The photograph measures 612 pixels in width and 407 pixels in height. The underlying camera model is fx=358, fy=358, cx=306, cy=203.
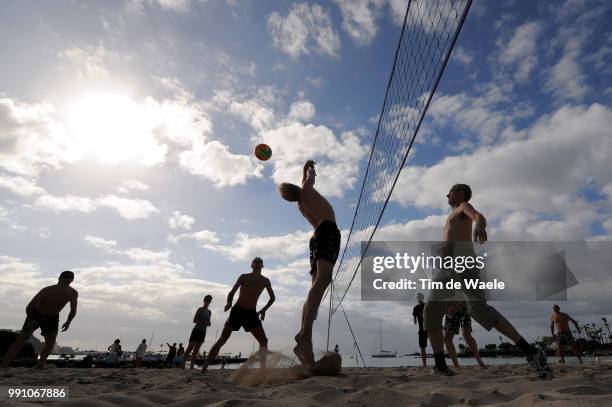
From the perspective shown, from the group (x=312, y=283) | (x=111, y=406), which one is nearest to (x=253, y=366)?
(x=312, y=283)

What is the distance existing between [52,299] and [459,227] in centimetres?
545

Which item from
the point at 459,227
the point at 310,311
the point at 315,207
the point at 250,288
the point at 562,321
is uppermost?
the point at 315,207

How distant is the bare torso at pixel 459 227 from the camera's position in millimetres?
3227

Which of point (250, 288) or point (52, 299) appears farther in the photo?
point (52, 299)

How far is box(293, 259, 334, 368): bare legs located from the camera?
2.70 meters

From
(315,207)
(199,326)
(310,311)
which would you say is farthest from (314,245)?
(199,326)

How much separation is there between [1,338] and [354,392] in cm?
2096

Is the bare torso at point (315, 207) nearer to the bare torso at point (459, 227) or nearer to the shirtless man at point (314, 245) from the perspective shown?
the shirtless man at point (314, 245)

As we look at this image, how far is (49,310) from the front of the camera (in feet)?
16.6

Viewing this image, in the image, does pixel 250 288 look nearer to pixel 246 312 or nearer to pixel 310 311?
pixel 246 312

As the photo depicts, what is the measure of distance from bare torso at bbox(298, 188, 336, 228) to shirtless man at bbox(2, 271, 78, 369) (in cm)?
410

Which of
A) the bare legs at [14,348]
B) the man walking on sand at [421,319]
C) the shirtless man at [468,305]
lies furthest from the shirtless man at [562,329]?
the bare legs at [14,348]

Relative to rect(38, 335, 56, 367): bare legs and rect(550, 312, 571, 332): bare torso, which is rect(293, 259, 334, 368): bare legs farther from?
rect(550, 312, 571, 332): bare torso

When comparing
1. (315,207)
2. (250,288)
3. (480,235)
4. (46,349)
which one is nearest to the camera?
(480,235)
